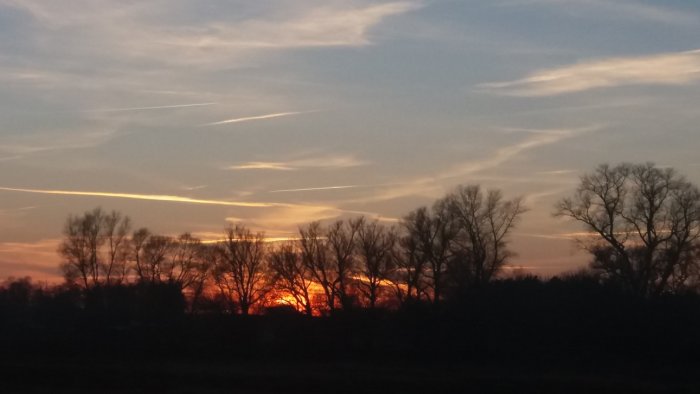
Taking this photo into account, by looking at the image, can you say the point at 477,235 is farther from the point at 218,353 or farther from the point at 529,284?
the point at 218,353

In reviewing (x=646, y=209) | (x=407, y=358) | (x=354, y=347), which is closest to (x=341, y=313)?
(x=354, y=347)

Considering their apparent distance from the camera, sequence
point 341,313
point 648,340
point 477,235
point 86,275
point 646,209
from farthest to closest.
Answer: point 86,275 < point 477,235 < point 646,209 < point 341,313 < point 648,340

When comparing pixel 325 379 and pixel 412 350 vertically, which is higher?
pixel 412 350

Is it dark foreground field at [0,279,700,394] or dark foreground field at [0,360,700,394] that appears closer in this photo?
dark foreground field at [0,360,700,394]

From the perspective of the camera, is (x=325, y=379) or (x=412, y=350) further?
(x=412, y=350)

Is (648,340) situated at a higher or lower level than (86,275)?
lower

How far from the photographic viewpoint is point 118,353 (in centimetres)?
5825

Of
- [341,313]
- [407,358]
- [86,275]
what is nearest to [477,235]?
[341,313]

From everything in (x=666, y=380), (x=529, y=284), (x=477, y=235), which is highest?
(x=477, y=235)

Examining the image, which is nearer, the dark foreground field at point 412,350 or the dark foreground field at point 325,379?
the dark foreground field at point 325,379

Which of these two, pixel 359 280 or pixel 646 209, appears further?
pixel 359 280

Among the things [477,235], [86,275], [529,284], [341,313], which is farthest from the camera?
[86,275]

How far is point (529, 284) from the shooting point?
180 ft

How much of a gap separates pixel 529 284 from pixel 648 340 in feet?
26.5
